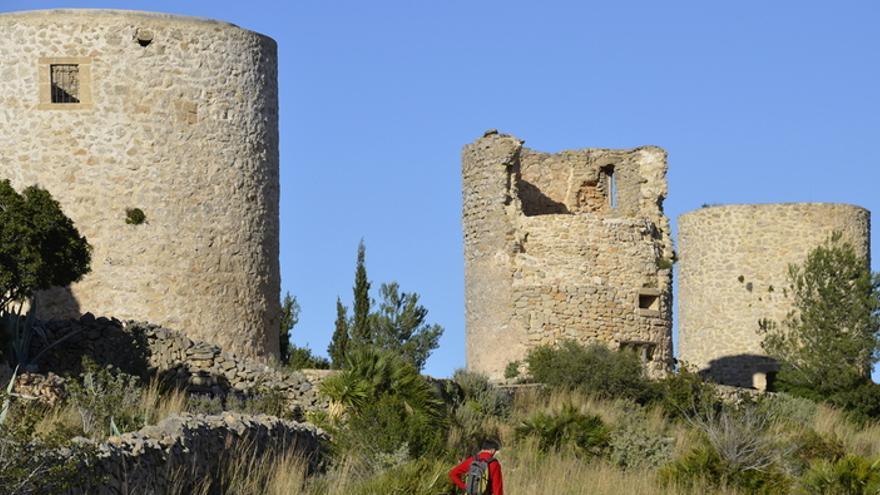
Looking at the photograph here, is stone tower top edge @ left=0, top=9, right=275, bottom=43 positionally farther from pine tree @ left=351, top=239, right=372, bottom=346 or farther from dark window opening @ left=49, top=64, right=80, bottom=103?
pine tree @ left=351, top=239, right=372, bottom=346

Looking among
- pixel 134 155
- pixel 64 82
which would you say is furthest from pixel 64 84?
pixel 134 155

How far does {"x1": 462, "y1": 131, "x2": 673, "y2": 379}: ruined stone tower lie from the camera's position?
1204 inches

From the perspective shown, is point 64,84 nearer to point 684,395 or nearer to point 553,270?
point 553,270

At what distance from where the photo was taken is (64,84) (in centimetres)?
2417

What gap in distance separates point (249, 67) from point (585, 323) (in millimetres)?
8386

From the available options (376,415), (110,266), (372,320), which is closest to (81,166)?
(110,266)

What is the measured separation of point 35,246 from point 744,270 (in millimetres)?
22327

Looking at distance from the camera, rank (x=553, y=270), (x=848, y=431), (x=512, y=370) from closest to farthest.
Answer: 1. (x=848, y=431)
2. (x=512, y=370)
3. (x=553, y=270)

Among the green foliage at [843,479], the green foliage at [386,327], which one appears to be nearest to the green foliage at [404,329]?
the green foliage at [386,327]

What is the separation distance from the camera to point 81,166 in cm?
2395

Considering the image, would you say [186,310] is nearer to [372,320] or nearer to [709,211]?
[372,320]

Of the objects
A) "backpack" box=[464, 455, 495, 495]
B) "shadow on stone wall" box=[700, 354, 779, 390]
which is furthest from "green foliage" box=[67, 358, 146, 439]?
"shadow on stone wall" box=[700, 354, 779, 390]

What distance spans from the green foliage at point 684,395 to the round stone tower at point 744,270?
1007 centimetres

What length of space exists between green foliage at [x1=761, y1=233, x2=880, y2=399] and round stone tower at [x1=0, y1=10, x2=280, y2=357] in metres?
13.7
